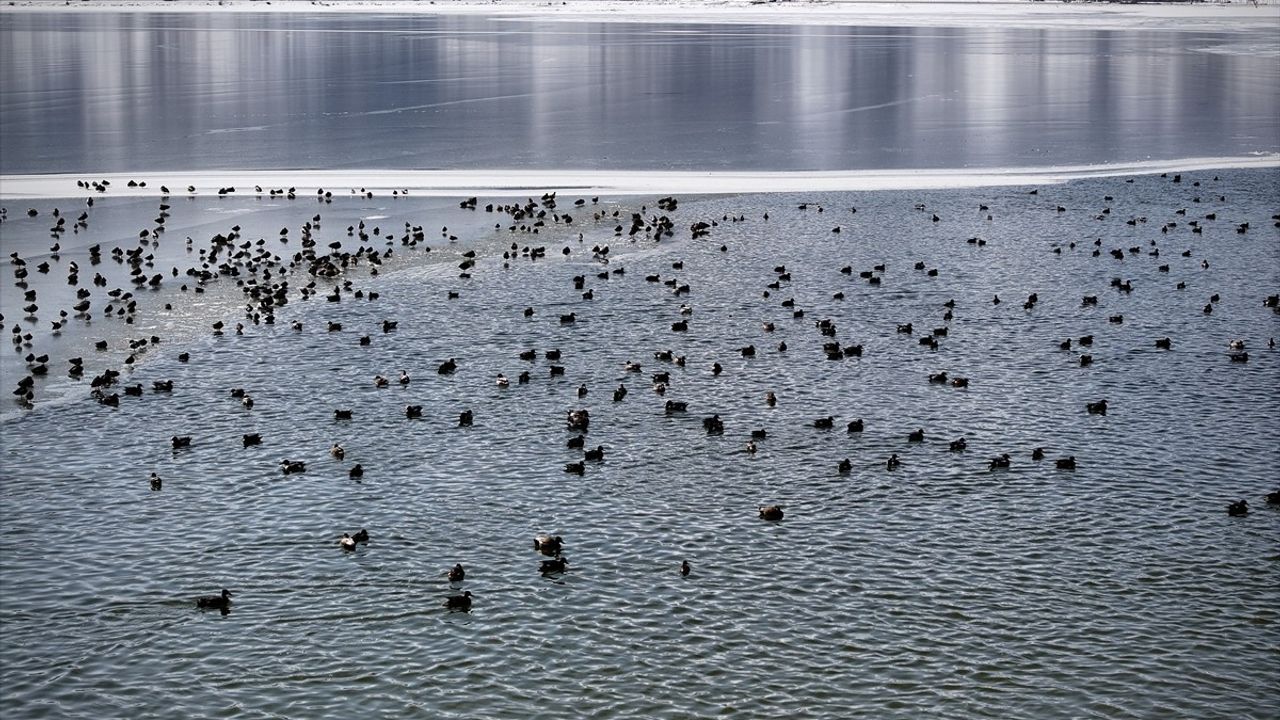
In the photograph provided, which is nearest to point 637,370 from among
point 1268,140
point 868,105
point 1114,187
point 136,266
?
point 136,266

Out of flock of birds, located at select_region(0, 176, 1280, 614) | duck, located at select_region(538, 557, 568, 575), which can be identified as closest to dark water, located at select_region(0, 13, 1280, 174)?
flock of birds, located at select_region(0, 176, 1280, 614)

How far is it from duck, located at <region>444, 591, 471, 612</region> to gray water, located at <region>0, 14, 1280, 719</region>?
0.19 m

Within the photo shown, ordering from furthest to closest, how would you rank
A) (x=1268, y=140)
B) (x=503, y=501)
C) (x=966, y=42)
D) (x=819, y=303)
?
(x=966, y=42)
(x=1268, y=140)
(x=819, y=303)
(x=503, y=501)

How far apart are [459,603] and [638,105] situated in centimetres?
8050

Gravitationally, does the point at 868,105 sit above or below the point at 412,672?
above

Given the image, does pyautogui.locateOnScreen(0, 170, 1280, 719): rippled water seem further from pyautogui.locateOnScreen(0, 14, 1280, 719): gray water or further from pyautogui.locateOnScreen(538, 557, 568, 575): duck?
pyautogui.locateOnScreen(538, 557, 568, 575): duck

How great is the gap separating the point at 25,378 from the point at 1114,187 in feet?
144

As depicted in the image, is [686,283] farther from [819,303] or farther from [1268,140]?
[1268,140]

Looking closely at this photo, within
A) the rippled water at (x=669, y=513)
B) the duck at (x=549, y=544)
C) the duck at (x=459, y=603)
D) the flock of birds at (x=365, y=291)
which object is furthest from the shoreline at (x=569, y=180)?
the duck at (x=459, y=603)

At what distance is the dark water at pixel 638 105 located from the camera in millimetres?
73312

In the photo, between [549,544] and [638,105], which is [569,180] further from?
[549,544]

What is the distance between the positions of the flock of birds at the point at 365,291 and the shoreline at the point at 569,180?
5.86 ft

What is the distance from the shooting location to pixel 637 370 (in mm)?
34000

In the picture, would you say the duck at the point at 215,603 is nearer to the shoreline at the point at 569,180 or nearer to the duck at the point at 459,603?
the duck at the point at 459,603
